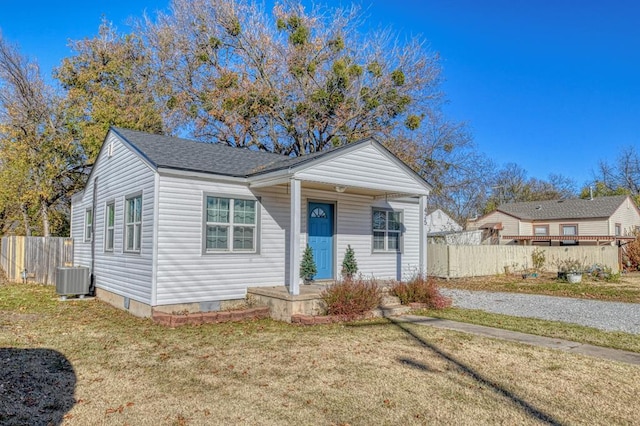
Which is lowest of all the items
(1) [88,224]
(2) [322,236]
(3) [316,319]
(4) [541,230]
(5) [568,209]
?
(3) [316,319]

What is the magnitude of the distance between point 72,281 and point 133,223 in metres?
3.20

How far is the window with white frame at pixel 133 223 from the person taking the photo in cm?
977

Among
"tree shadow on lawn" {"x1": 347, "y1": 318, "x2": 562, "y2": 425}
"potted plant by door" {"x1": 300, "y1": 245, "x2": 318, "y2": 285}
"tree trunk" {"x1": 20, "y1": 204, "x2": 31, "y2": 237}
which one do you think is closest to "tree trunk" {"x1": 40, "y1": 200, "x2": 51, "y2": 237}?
"tree trunk" {"x1": 20, "y1": 204, "x2": 31, "y2": 237}

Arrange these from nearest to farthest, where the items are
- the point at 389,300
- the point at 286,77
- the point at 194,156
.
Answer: the point at 389,300
the point at 194,156
the point at 286,77

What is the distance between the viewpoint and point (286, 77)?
21.4 meters

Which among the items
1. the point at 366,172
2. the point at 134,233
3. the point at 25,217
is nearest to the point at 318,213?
the point at 366,172

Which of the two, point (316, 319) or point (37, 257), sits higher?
point (37, 257)

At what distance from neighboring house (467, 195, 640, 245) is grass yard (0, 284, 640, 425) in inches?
1058

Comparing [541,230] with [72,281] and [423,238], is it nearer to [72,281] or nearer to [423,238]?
[423,238]

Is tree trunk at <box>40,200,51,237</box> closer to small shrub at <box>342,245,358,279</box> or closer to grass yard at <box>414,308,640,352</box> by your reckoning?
small shrub at <box>342,245,358,279</box>

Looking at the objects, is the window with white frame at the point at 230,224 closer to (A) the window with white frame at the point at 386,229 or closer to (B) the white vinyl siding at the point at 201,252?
(B) the white vinyl siding at the point at 201,252

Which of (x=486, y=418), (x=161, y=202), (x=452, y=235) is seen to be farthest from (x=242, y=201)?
(x=452, y=235)

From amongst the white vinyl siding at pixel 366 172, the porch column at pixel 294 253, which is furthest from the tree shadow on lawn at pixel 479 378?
the white vinyl siding at pixel 366 172

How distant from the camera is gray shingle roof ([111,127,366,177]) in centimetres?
945
